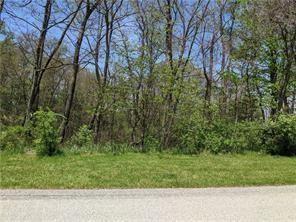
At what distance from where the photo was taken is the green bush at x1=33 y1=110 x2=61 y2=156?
12391 mm

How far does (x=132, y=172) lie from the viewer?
32.1ft

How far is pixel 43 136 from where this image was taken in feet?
40.5

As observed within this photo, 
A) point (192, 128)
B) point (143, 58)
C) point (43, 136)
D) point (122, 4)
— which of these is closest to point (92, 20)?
point (122, 4)

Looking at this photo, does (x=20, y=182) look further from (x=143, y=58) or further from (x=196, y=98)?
(x=196, y=98)

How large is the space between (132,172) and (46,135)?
3872 mm

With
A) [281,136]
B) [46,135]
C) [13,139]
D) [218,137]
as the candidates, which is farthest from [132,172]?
[281,136]

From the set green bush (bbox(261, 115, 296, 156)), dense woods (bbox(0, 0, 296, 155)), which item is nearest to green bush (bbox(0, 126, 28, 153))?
dense woods (bbox(0, 0, 296, 155))

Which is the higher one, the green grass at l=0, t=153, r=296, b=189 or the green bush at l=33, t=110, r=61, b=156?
the green bush at l=33, t=110, r=61, b=156

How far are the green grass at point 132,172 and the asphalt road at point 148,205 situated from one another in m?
Result: 0.69

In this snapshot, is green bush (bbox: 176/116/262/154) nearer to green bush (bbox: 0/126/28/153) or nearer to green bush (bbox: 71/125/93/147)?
green bush (bbox: 71/125/93/147)

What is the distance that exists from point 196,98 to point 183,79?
37.3 inches

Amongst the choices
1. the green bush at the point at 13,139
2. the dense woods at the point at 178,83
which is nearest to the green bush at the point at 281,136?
the dense woods at the point at 178,83

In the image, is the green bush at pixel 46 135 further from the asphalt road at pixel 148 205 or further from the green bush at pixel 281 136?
the green bush at pixel 281 136

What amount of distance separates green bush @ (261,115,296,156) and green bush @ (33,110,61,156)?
896cm
